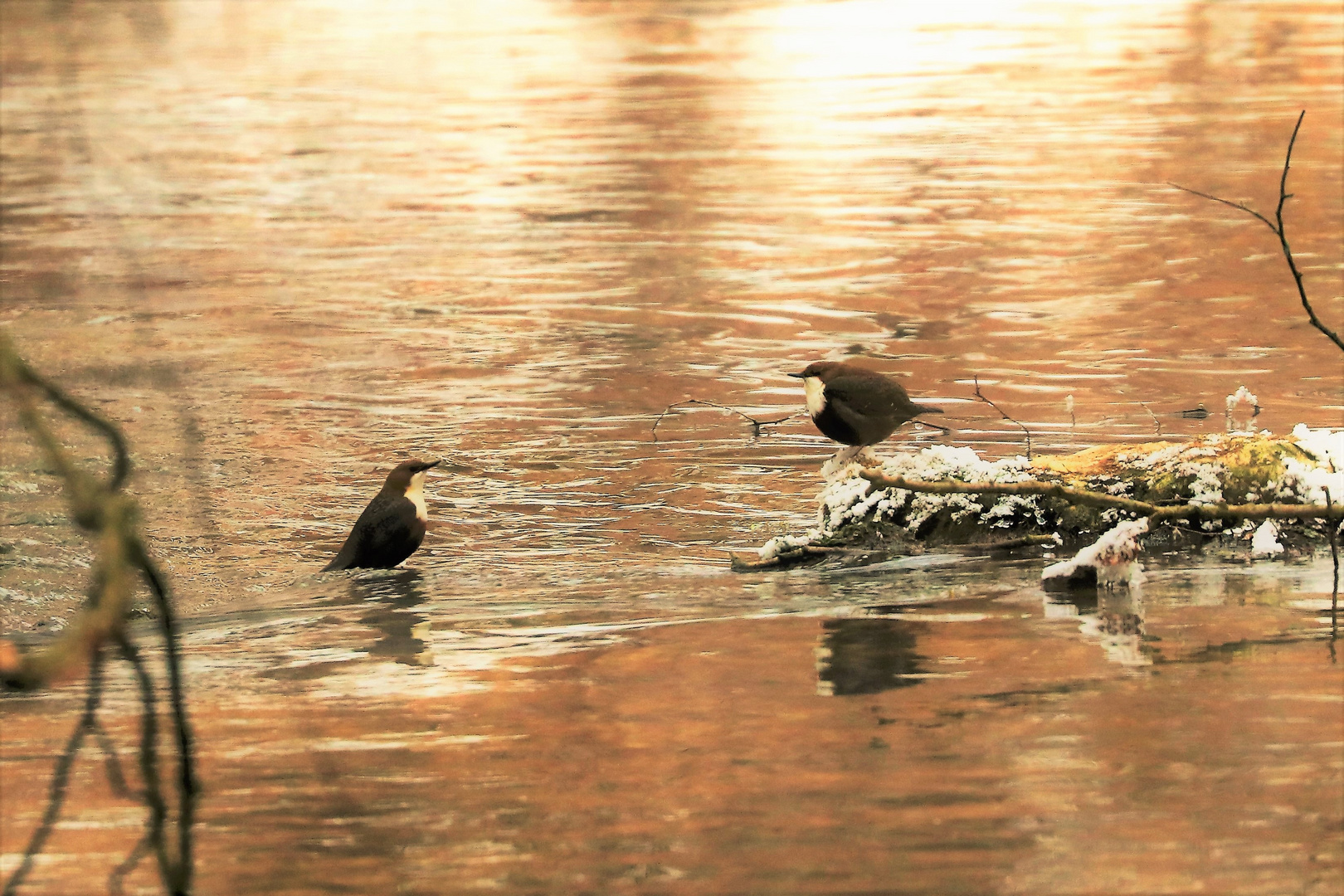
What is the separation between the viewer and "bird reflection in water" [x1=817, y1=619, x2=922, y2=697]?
542cm

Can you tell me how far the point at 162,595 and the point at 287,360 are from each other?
9381 mm

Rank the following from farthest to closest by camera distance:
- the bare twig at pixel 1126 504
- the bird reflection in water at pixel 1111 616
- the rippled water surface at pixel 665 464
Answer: the bare twig at pixel 1126 504
the bird reflection in water at pixel 1111 616
the rippled water surface at pixel 665 464

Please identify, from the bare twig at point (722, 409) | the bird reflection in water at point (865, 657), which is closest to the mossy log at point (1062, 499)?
the bird reflection in water at point (865, 657)

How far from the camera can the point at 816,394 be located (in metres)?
7.86

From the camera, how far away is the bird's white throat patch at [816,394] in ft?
25.7

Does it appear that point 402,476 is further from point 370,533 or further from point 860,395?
point 860,395

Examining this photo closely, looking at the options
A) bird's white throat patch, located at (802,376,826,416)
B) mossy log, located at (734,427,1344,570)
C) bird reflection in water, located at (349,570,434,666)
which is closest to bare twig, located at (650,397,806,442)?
bird's white throat patch, located at (802,376,826,416)

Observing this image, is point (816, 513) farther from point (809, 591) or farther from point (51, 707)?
point (51, 707)

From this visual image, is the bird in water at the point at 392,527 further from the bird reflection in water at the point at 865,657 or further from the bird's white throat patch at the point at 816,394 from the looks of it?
the bird reflection in water at the point at 865,657

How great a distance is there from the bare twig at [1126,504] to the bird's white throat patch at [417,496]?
1.84 m

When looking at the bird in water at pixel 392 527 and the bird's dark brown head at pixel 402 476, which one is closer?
the bird in water at pixel 392 527

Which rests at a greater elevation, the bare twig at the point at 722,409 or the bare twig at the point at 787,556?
the bare twig at the point at 722,409

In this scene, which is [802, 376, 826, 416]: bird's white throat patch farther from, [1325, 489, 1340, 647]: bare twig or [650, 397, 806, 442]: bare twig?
[1325, 489, 1340, 647]: bare twig

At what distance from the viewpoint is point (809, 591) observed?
21.7 feet
